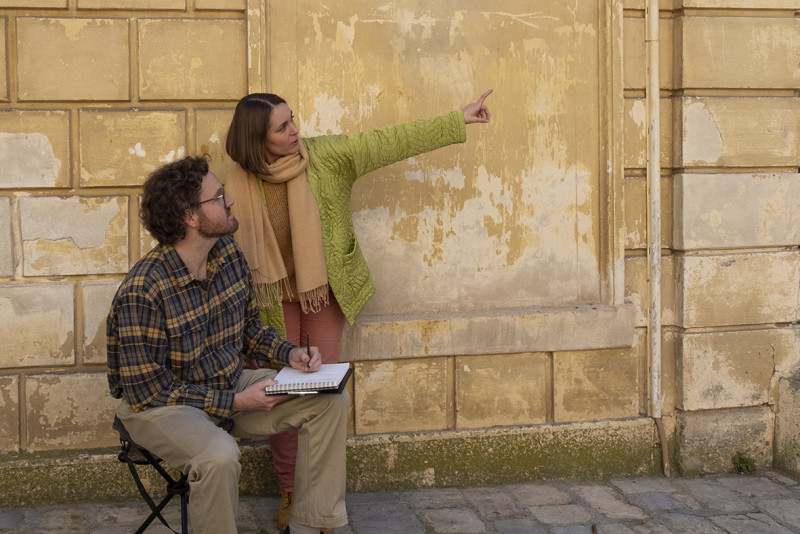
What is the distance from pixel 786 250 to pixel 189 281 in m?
3.56

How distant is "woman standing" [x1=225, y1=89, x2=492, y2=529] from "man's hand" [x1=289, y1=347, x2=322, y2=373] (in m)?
0.54

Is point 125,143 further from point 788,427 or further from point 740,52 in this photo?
point 788,427

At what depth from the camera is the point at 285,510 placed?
4422 millimetres

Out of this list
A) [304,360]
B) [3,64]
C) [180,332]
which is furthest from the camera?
[3,64]

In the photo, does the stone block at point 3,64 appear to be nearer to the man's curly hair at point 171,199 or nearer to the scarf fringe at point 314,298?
the man's curly hair at point 171,199

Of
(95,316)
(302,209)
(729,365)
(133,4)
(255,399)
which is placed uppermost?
(133,4)

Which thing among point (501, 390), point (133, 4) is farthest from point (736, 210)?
point (133, 4)

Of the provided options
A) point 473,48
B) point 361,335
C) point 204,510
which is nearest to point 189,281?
point 204,510

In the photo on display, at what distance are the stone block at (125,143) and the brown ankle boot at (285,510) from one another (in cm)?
172

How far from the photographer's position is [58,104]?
467 cm

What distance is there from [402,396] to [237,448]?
5.73ft

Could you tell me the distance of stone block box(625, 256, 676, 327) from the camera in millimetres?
5309

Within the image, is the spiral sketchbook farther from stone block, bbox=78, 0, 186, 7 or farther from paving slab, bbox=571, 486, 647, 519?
stone block, bbox=78, 0, 186, 7

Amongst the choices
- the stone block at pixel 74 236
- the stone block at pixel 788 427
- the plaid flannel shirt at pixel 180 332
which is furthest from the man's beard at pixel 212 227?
the stone block at pixel 788 427
